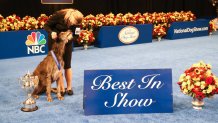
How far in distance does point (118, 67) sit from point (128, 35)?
3.61 m

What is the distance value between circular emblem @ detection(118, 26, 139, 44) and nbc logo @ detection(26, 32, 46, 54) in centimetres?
272

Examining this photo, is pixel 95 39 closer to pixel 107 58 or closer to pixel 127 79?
pixel 107 58

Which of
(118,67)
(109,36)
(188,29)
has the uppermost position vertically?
(188,29)

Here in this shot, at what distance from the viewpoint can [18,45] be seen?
8578 mm

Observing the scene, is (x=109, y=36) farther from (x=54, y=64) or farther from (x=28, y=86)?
(x=28, y=86)

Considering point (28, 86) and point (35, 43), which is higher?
point (35, 43)

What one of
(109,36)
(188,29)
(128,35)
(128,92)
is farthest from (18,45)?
(188,29)

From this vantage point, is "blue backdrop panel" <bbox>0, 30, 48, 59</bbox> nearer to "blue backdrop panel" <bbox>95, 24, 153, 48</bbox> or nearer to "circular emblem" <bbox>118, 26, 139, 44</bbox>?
"blue backdrop panel" <bbox>95, 24, 153, 48</bbox>

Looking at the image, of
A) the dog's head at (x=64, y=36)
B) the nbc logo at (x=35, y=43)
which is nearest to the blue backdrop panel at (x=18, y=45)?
the nbc logo at (x=35, y=43)

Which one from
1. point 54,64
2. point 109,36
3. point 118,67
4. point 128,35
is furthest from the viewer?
point 128,35

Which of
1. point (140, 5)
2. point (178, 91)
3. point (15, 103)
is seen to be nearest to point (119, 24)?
point (140, 5)

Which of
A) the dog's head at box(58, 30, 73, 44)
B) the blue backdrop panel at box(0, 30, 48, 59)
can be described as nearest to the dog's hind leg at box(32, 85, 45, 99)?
the dog's head at box(58, 30, 73, 44)

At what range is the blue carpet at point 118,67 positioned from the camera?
412 cm

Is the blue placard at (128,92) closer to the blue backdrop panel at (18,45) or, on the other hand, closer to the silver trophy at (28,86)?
the silver trophy at (28,86)
